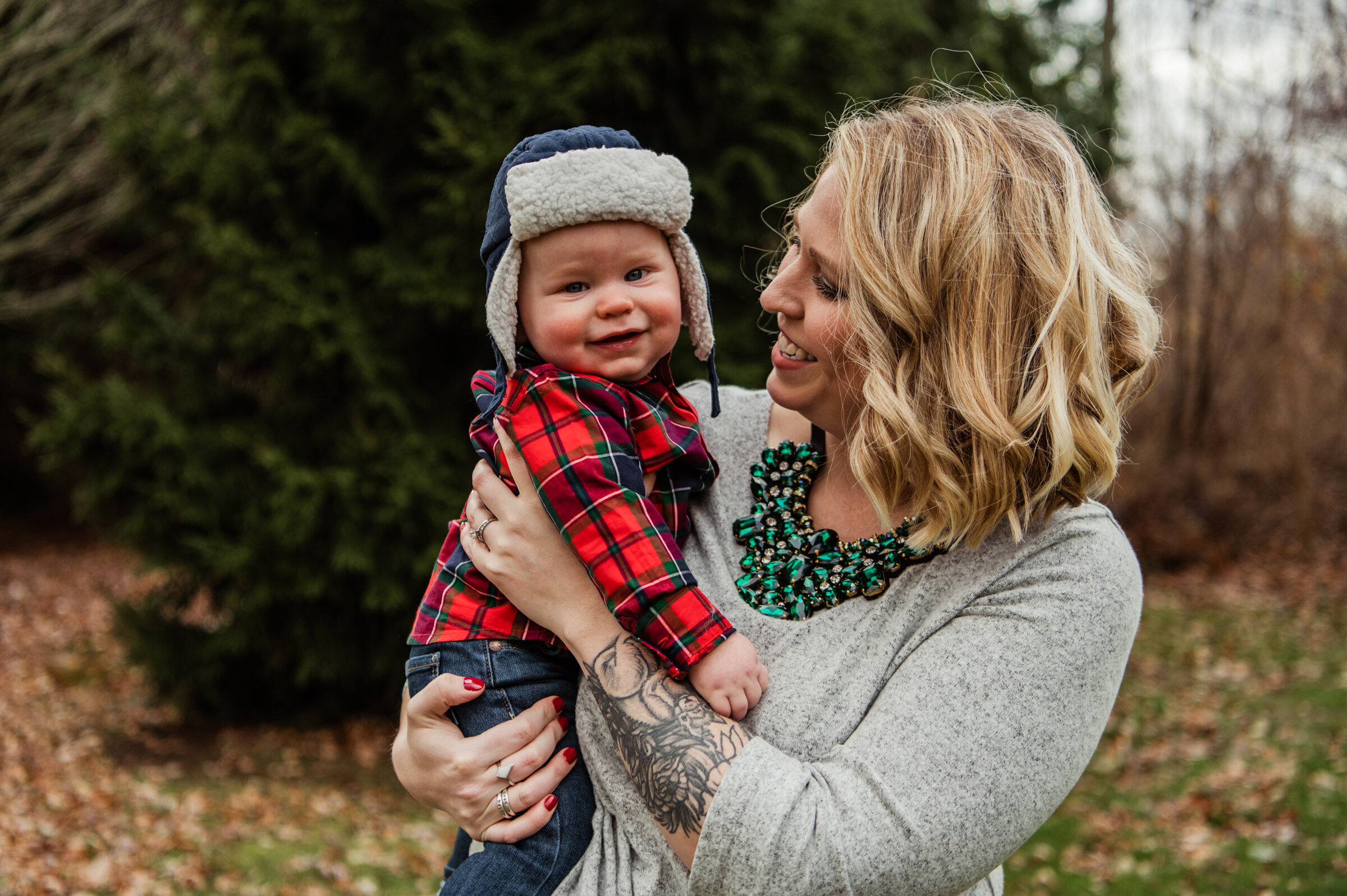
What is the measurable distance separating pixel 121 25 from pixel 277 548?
22.6 feet

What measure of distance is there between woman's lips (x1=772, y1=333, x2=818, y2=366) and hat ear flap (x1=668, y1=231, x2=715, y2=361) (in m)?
0.21

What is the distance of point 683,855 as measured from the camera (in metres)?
1.45

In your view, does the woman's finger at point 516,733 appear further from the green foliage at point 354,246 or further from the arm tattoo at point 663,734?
the green foliage at point 354,246

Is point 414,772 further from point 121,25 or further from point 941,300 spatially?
point 121,25

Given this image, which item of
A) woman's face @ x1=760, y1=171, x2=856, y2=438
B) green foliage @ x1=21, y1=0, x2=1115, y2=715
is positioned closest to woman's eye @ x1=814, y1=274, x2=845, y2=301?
woman's face @ x1=760, y1=171, x2=856, y2=438

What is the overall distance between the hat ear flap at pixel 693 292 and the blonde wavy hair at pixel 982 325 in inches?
15.1

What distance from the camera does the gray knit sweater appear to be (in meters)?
1.33

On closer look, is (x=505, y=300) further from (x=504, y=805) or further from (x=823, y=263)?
(x=504, y=805)

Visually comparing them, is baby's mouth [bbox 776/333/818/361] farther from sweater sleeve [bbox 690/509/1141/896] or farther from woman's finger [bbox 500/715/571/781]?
woman's finger [bbox 500/715/571/781]

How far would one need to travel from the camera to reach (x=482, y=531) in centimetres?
182

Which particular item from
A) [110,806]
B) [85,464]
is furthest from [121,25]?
[110,806]

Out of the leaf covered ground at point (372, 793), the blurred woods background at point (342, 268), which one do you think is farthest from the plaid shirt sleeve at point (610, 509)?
the leaf covered ground at point (372, 793)

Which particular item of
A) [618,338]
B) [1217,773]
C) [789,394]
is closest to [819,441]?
[789,394]

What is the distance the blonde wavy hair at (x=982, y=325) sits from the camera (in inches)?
59.3
